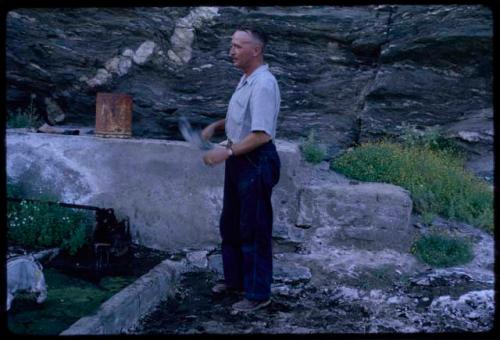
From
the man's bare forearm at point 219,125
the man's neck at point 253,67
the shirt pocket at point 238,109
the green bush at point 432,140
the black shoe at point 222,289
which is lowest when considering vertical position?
the black shoe at point 222,289

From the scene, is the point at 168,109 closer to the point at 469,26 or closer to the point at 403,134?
the point at 403,134

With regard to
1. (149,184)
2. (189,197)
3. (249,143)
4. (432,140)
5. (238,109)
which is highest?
(238,109)

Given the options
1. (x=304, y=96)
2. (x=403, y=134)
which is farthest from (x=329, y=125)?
(x=403, y=134)

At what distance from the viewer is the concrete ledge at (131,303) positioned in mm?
3562

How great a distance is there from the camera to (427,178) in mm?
6469

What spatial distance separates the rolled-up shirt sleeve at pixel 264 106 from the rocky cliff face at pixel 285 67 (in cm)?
388

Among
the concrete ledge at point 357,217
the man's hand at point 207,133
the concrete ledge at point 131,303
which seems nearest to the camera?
the concrete ledge at point 131,303

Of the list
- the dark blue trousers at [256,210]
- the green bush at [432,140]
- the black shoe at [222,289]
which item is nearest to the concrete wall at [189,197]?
the black shoe at [222,289]

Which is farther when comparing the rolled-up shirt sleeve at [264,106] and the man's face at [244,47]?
the man's face at [244,47]

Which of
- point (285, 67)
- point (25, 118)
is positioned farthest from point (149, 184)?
point (285, 67)

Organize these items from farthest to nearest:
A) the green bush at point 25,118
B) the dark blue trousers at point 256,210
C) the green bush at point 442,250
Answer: the green bush at point 25,118 → the green bush at point 442,250 → the dark blue trousers at point 256,210

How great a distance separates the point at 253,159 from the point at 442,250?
234cm

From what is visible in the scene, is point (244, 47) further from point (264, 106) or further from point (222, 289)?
point (222, 289)

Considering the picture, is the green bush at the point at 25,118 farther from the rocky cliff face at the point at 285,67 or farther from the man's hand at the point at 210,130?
the man's hand at the point at 210,130
